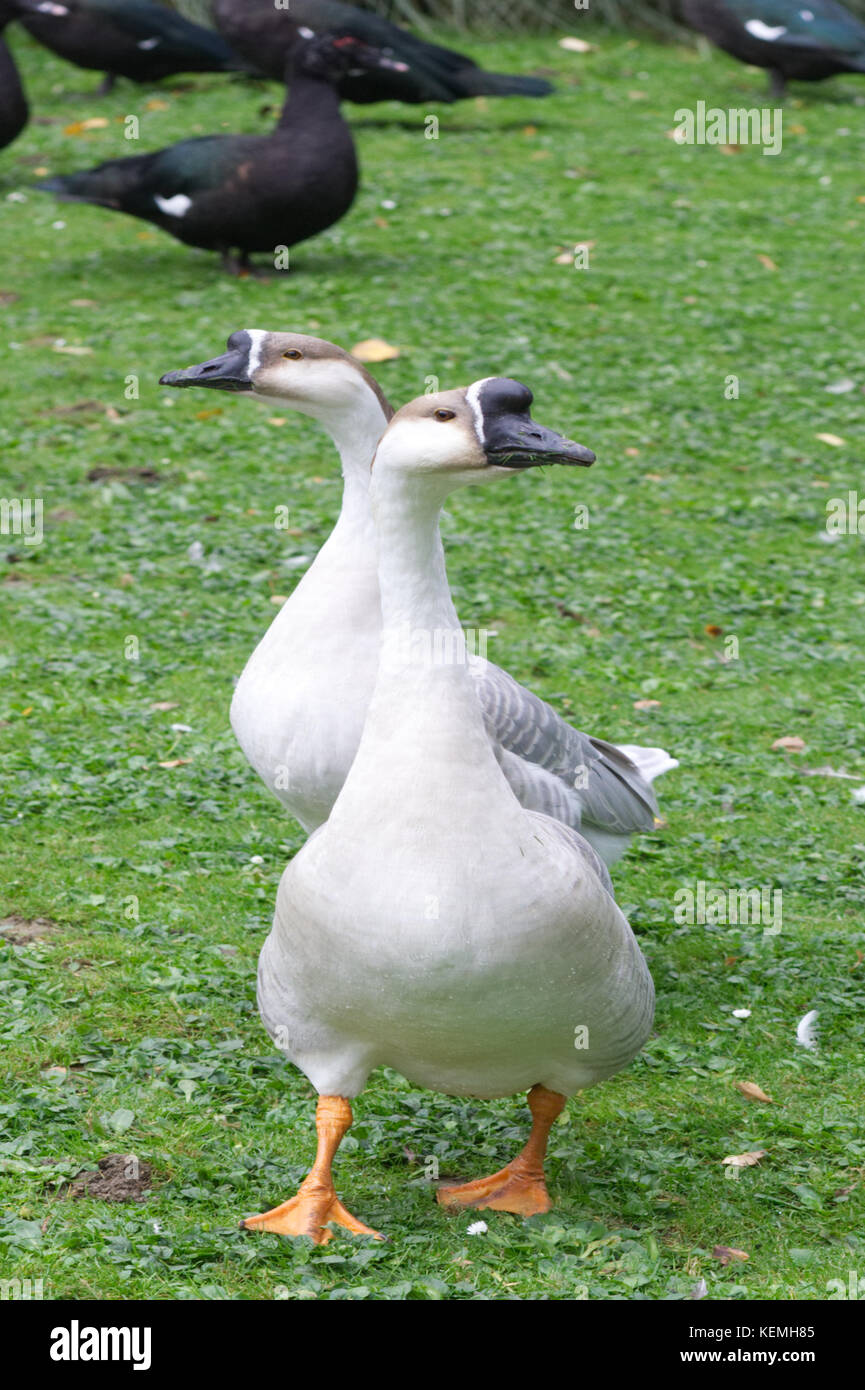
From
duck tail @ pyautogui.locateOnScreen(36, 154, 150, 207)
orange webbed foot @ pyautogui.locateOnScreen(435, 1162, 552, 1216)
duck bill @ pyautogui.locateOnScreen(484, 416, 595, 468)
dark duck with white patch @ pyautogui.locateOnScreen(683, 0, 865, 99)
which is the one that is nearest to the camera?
duck bill @ pyautogui.locateOnScreen(484, 416, 595, 468)

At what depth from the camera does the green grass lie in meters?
4.09

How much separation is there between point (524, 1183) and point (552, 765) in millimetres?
1176

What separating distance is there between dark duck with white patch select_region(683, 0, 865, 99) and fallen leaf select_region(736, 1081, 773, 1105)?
12848 mm

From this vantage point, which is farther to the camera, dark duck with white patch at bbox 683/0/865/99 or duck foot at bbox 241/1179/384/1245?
dark duck with white patch at bbox 683/0/865/99

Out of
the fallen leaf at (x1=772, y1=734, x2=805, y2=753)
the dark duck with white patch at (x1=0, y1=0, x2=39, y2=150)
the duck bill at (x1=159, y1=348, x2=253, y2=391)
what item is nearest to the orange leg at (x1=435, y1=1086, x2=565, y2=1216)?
the duck bill at (x1=159, y1=348, x2=253, y2=391)

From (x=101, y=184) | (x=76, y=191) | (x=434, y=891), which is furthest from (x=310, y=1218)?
(x=76, y=191)

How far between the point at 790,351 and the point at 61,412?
485cm

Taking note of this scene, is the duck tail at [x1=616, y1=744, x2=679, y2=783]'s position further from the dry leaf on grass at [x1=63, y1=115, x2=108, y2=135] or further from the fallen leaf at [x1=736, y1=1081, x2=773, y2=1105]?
the dry leaf on grass at [x1=63, y1=115, x2=108, y2=135]

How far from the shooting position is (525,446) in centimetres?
337

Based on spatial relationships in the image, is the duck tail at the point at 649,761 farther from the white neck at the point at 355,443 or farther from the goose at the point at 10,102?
the goose at the point at 10,102

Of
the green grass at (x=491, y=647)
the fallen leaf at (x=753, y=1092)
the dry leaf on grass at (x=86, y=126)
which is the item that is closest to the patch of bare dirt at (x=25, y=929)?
the green grass at (x=491, y=647)

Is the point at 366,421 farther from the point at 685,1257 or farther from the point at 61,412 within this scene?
the point at 61,412

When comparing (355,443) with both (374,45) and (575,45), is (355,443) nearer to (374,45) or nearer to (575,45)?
(374,45)

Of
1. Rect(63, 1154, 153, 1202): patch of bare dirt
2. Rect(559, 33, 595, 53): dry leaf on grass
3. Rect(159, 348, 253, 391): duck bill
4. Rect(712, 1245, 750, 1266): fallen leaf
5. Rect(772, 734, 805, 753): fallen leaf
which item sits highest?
Rect(559, 33, 595, 53): dry leaf on grass
